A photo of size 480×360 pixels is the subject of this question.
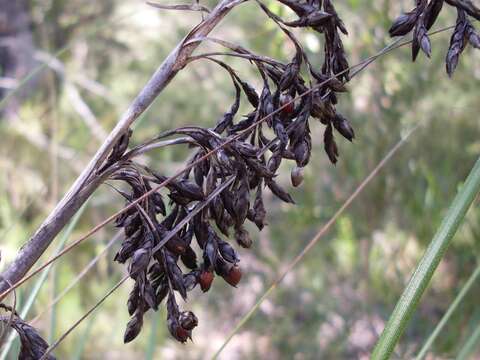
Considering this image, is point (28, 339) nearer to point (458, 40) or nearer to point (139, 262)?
point (139, 262)

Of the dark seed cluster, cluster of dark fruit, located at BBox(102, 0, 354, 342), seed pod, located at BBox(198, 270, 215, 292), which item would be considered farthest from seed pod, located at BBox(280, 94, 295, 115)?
the dark seed cluster

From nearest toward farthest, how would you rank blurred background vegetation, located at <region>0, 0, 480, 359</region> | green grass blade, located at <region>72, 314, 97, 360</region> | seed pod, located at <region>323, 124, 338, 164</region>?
seed pod, located at <region>323, 124, 338, 164</region>
green grass blade, located at <region>72, 314, 97, 360</region>
blurred background vegetation, located at <region>0, 0, 480, 359</region>

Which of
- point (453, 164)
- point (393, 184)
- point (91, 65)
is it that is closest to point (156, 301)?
point (393, 184)

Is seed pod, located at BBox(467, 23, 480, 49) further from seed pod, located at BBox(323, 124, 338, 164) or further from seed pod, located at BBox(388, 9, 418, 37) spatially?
seed pod, located at BBox(323, 124, 338, 164)

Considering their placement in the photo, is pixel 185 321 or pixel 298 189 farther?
pixel 298 189

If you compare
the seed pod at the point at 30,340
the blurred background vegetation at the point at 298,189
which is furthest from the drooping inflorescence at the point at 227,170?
the blurred background vegetation at the point at 298,189

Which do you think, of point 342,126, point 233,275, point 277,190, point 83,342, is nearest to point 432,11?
point 342,126

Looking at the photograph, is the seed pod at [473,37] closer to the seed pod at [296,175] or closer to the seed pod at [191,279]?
the seed pod at [296,175]
